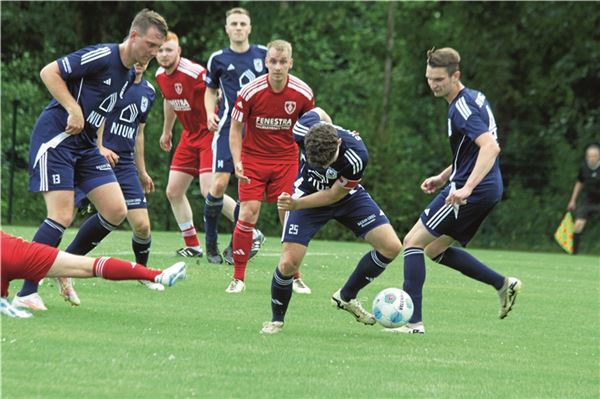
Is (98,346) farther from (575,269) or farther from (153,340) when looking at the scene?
→ (575,269)

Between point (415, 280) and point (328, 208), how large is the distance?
86cm

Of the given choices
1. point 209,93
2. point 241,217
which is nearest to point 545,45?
point 209,93

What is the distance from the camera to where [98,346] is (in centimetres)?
733

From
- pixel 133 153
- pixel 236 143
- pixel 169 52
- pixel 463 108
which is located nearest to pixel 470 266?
pixel 463 108

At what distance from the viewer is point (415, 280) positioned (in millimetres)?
9055

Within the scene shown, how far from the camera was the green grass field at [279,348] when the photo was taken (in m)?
6.39

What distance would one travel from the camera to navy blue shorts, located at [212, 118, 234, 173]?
12961 millimetres

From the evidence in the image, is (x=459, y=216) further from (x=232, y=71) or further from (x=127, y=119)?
(x=232, y=71)

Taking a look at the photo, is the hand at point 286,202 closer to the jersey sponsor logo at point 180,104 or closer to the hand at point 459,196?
the hand at point 459,196

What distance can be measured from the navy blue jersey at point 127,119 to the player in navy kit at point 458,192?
121 inches

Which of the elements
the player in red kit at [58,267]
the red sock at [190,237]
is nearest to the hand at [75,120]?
the player in red kit at [58,267]

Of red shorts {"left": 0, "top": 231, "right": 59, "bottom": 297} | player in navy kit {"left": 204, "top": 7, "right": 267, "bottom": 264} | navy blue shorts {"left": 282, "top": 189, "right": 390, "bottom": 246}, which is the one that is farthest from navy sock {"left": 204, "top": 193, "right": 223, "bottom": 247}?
red shorts {"left": 0, "top": 231, "right": 59, "bottom": 297}

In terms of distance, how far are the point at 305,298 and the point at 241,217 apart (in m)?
1.03

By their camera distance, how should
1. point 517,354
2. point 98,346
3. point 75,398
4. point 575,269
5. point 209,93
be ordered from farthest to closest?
point 575,269, point 209,93, point 517,354, point 98,346, point 75,398
